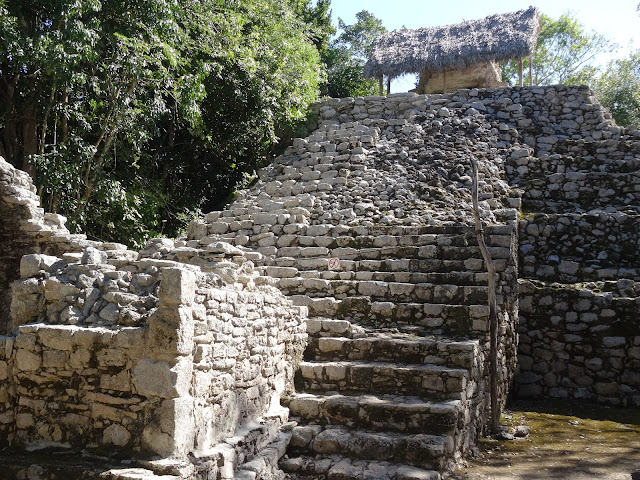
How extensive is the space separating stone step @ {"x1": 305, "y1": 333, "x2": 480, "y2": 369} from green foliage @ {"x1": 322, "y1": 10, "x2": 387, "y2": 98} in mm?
11761

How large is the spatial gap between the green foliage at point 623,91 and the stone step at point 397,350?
14.9 metres

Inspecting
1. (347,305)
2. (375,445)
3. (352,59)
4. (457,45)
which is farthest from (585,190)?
(352,59)

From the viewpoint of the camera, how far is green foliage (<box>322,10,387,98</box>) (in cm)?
1922

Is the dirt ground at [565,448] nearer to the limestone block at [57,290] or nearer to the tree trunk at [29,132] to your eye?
the limestone block at [57,290]

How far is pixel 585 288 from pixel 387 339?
358cm

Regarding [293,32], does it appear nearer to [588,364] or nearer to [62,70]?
[62,70]

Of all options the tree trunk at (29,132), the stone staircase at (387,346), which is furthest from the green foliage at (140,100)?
the stone staircase at (387,346)

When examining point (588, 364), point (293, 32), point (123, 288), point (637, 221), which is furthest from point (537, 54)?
point (123, 288)

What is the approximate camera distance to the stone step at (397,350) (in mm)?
→ 5953

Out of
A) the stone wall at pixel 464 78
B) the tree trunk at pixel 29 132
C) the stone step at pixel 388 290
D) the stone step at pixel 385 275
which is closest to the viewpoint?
the stone step at pixel 388 290

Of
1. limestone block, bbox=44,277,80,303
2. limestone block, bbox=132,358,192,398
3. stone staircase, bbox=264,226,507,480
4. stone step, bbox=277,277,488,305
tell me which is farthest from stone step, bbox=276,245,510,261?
limestone block, bbox=132,358,192,398

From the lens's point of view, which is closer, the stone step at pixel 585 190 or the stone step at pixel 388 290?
the stone step at pixel 388 290

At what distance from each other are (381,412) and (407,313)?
5.54ft

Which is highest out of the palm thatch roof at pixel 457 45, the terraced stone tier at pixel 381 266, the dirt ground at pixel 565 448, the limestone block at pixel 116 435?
the palm thatch roof at pixel 457 45
